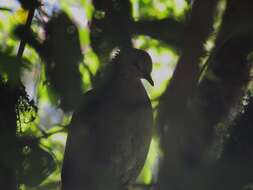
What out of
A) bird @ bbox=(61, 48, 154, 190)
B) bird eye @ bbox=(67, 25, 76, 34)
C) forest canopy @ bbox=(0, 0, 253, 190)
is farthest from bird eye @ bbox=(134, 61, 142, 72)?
bird eye @ bbox=(67, 25, 76, 34)

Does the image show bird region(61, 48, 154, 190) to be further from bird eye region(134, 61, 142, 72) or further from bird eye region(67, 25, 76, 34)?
bird eye region(67, 25, 76, 34)

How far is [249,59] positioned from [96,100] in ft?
3.05

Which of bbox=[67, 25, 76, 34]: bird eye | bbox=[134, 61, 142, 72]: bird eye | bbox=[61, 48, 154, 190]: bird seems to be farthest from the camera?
bbox=[134, 61, 142, 72]: bird eye

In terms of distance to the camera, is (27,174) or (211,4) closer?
(27,174)

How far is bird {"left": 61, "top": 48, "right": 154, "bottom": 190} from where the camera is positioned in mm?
2812

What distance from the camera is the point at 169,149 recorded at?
2.68 metres

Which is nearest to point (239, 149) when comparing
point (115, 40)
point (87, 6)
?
point (115, 40)

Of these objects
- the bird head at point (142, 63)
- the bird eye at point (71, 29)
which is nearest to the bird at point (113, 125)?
the bird head at point (142, 63)

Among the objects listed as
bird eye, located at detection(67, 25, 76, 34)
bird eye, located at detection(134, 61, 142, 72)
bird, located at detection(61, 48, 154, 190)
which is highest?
bird eye, located at detection(67, 25, 76, 34)

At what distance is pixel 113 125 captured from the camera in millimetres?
→ 2934

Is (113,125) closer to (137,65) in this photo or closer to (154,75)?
(137,65)

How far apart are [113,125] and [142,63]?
1.24 ft

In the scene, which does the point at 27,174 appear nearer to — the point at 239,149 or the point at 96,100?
the point at 96,100

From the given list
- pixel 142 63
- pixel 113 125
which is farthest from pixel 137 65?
pixel 113 125
